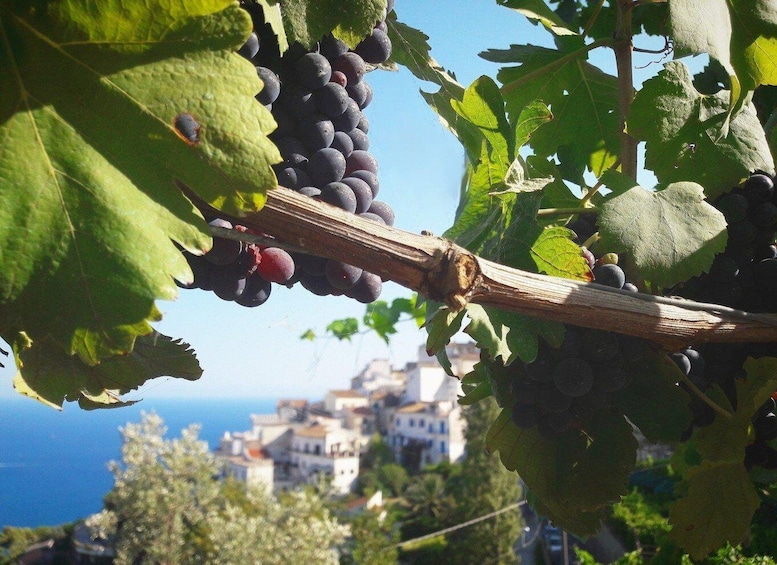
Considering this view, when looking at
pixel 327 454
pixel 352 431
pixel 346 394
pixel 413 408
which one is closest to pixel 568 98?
pixel 327 454

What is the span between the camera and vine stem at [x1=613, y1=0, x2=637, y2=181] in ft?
3.70

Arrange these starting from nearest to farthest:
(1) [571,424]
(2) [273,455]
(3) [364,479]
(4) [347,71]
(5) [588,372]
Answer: (4) [347,71] < (5) [588,372] < (1) [571,424] < (3) [364,479] < (2) [273,455]

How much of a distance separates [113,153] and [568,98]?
1.12 meters

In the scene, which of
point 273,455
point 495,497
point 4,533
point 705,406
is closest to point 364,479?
point 273,455

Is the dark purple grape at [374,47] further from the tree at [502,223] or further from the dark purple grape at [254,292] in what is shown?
the dark purple grape at [254,292]

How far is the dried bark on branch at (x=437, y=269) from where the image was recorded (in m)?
0.53

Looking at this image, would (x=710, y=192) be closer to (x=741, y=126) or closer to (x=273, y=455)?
(x=741, y=126)

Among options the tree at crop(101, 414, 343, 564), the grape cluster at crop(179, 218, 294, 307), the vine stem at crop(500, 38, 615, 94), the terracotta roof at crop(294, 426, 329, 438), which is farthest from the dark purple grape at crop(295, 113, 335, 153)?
the terracotta roof at crop(294, 426, 329, 438)

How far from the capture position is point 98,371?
2.53 ft

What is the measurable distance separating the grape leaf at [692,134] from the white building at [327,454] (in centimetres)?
3126

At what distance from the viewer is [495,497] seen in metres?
20.4

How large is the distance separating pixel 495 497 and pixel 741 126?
20.9 meters

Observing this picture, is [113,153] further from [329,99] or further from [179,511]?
[179,511]

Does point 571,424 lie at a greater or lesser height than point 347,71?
lesser
